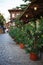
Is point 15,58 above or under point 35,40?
under

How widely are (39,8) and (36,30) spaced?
3.21m

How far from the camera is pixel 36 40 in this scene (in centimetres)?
1218

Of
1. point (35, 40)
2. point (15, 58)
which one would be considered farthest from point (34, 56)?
point (15, 58)

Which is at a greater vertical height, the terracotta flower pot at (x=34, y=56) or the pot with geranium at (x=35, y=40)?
the pot with geranium at (x=35, y=40)

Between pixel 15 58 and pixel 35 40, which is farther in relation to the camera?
pixel 15 58

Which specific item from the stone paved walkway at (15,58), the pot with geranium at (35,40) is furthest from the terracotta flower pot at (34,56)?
the stone paved walkway at (15,58)

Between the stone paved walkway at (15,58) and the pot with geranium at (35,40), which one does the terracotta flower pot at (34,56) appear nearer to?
the pot with geranium at (35,40)

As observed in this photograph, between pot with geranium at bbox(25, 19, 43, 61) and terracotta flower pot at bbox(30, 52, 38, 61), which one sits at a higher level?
pot with geranium at bbox(25, 19, 43, 61)

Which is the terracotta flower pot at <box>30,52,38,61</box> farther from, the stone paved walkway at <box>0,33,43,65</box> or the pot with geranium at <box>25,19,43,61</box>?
the stone paved walkway at <box>0,33,43,65</box>

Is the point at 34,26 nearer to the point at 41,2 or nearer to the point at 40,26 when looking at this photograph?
the point at 40,26

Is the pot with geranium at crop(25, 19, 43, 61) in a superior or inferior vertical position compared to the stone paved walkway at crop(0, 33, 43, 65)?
superior

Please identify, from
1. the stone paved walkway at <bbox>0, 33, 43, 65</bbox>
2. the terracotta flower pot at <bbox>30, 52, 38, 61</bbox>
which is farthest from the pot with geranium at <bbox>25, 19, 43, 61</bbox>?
the stone paved walkway at <bbox>0, 33, 43, 65</bbox>

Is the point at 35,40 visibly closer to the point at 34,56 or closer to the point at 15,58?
the point at 34,56

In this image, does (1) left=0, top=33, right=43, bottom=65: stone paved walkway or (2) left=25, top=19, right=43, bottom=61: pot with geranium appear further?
(2) left=25, top=19, right=43, bottom=61: pot with geranium
